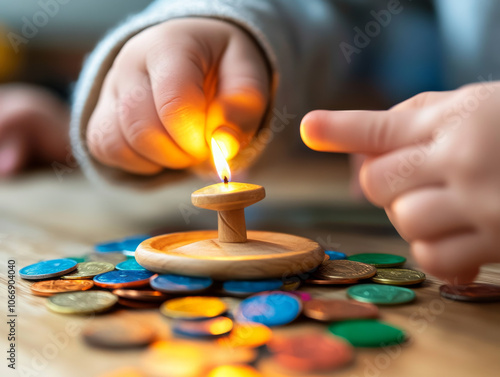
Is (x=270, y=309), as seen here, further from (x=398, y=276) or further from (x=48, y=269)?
(x=48, y=269)

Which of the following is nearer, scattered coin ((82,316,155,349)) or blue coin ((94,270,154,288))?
scattered coin ((82,316,155,349))

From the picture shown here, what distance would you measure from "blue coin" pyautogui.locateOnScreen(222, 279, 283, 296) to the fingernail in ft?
0.83

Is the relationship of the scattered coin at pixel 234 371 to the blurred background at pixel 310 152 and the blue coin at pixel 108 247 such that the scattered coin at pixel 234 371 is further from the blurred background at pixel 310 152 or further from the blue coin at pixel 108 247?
the blurred background at pixel 310 152

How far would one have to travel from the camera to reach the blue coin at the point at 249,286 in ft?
1.42

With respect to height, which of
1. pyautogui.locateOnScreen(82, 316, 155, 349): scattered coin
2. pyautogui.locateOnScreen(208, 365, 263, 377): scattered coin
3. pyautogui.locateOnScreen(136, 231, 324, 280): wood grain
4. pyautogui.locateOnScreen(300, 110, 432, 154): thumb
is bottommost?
pyautogui.locateOnScreen(208, 365, 263, 377): scattered coin

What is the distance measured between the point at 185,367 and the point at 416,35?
49.9 inches

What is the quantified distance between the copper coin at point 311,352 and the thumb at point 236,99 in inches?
14.2

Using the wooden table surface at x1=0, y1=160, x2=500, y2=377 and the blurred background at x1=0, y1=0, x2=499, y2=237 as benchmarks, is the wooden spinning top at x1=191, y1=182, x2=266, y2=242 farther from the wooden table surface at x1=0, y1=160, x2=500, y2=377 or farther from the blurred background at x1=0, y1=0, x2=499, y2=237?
the blurred background at x1=0, y1=0, x2=499, y2=237

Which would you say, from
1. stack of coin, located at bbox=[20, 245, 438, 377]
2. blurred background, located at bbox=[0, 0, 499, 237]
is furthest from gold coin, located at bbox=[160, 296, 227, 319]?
blurred background, located at bbox=[0, 0, 499, 237]

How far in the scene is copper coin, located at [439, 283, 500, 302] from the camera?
43 cm

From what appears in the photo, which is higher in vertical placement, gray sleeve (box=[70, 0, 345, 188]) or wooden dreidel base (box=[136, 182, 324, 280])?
gray sleeve (box=[70, 0, 345, 188])

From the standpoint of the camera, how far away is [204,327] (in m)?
0.36

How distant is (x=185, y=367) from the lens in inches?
12.3

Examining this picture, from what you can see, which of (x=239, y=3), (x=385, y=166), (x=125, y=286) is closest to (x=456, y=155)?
(x=385, y=166)
